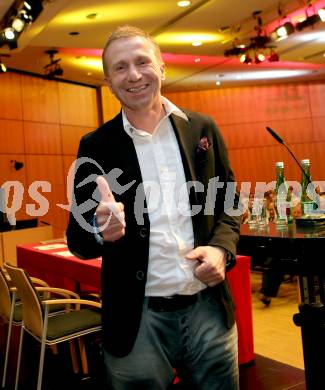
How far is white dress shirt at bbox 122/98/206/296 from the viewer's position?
45.1 inches

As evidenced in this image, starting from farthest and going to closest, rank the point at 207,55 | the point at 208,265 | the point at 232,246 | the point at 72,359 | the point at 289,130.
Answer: the point at 289,130 < the point at 207,55 < the point at 72,359 < the point at 232,246 < the point at 208,265

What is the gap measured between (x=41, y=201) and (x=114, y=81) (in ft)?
29.1

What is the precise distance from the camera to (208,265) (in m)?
1.08

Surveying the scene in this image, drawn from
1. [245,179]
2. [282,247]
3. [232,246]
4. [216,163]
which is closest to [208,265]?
[232,246]

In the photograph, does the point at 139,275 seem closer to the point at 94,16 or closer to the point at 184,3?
the point at 184,3

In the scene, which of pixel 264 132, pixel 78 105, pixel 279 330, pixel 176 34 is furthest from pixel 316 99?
pixel 279 330

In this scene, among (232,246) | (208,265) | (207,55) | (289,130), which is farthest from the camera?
(289,130)

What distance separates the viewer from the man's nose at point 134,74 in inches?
44.8

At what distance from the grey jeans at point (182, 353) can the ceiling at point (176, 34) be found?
185 inches

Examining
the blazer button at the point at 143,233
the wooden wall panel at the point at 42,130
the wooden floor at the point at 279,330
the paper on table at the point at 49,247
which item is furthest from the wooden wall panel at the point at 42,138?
the blazer button at the point at 143,233

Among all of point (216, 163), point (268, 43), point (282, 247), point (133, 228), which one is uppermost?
point (268, 43)

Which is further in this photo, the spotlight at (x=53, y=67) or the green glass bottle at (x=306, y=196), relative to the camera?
the spotlight at (x=53, y=67)

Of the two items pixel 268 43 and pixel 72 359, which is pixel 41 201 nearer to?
pixel 268 43

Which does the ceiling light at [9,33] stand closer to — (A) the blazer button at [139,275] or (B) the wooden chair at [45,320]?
(B) the wooden chair at [45,320]
